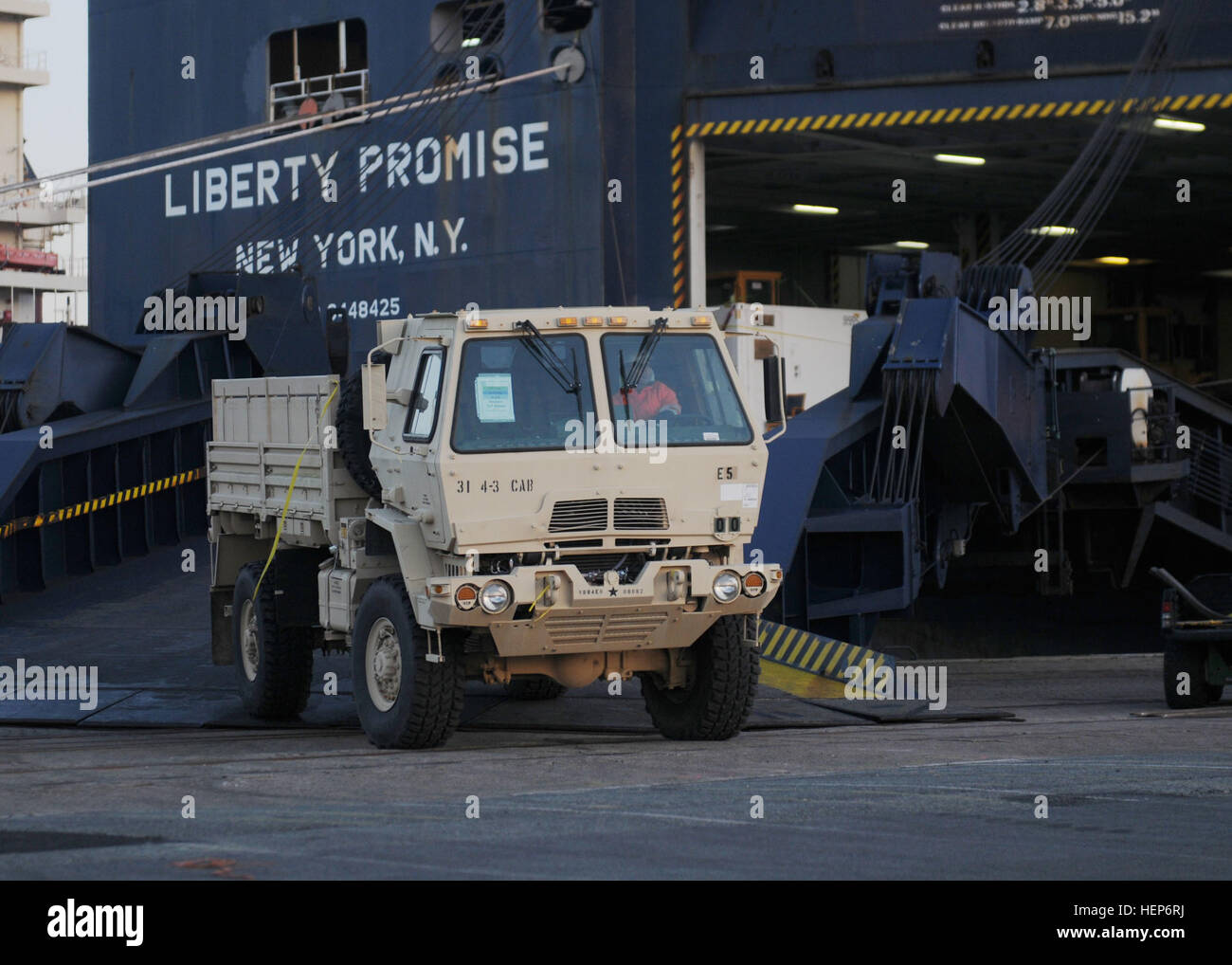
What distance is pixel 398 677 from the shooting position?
417 inches

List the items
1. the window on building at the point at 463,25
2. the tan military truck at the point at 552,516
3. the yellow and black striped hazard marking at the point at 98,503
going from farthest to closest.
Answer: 1. the window on building at the point at 463,25
2. the yellow and black striped hazard marking at the point at 98,503
3. the tan military truck at the point at 552,516

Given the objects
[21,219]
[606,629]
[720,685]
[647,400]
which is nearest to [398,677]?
[606,629]

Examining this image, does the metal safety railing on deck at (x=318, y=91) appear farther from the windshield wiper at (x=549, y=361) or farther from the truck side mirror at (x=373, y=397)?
the windshield wiper at (x=549, y=361)

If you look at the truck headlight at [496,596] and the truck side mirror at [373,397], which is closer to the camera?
the truck headlight at [496,596]

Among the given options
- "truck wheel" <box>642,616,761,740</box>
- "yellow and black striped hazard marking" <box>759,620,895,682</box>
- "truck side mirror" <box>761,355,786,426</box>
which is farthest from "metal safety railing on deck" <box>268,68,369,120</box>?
"truck wheel" <box>642,616,761,740</box>

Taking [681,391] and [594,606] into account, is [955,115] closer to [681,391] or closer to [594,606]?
[681,391]

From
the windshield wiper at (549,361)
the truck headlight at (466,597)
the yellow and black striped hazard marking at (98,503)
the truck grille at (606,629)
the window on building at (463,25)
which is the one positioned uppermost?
the window on building at (463,25)

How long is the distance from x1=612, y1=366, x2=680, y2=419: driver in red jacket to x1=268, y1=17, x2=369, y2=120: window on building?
15303 millimetres

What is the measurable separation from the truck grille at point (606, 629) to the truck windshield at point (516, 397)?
1.00m

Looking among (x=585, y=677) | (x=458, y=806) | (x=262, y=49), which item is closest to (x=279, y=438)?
(x=585, y=677)

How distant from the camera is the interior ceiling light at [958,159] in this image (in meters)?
26.6

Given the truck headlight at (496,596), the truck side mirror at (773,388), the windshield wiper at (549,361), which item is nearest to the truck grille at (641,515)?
the windshield wiper at (549,361)

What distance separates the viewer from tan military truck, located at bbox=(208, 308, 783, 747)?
10086 millimetres

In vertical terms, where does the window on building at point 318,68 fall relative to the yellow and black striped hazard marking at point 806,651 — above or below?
above
